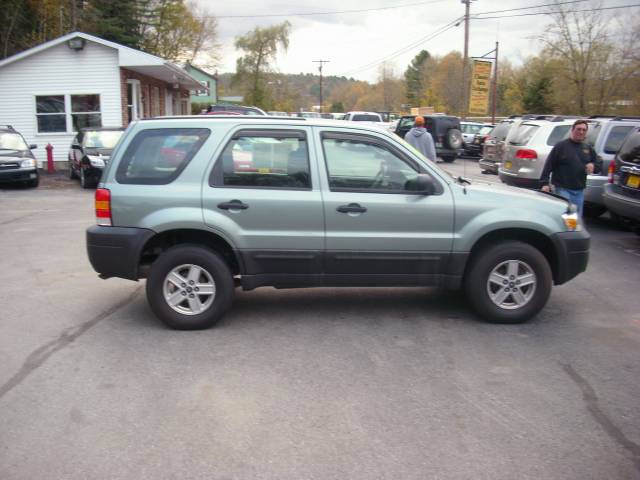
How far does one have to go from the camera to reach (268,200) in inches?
215

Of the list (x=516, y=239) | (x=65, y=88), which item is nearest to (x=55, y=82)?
(x=65, y=88)

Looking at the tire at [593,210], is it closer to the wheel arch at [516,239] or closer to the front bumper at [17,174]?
the wheel arch at [516,239]

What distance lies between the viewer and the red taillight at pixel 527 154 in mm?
11977

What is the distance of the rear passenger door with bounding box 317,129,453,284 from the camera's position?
5.51 metres

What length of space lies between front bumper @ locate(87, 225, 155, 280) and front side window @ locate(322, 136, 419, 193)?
178 cm

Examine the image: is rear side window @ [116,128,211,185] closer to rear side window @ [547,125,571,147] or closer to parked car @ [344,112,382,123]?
rear side window @ [547,125,571,147]

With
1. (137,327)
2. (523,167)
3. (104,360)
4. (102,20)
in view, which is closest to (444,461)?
(104,360)

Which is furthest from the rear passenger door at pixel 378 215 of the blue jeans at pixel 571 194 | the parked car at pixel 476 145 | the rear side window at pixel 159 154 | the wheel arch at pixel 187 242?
the parked car at pixel 476 145

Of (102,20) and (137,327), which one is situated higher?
→ (102,20)

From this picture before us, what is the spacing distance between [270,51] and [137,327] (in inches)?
2624

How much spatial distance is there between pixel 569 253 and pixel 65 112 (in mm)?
19646

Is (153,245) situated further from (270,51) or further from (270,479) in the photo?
(270,51)

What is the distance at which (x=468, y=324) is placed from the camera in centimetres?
579

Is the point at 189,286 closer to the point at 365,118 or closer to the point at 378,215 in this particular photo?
the point at 378,215
